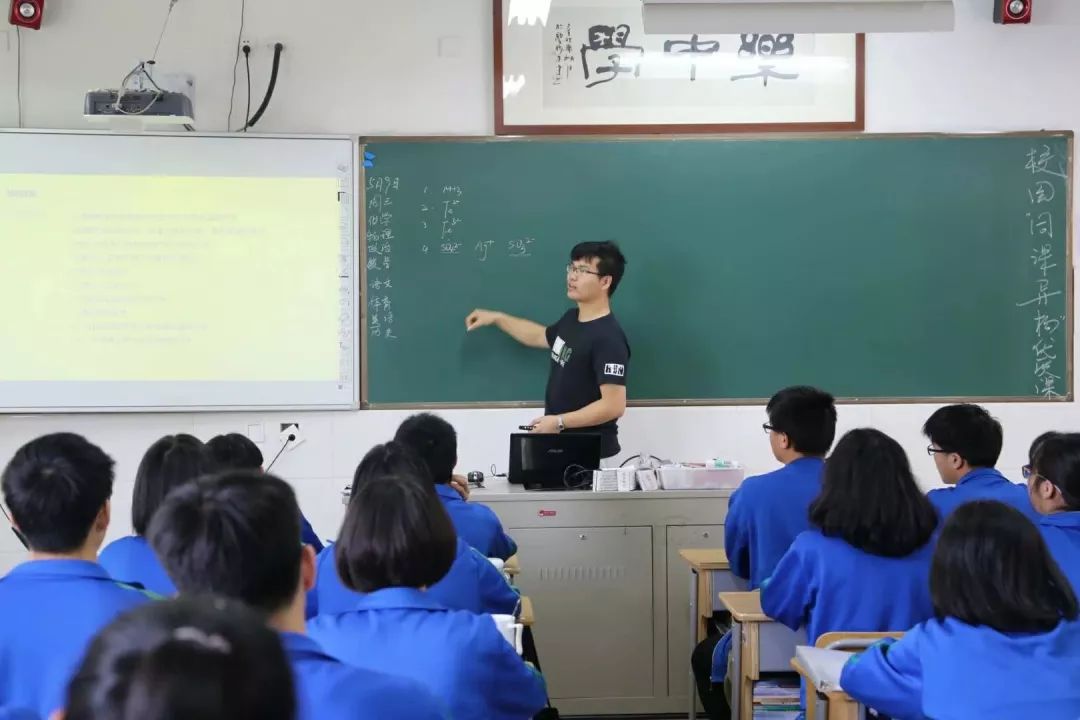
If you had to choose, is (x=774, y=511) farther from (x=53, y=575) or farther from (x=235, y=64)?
(x=235, y=64)

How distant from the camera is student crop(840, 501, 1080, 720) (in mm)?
1672

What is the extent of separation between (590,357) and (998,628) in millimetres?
2871

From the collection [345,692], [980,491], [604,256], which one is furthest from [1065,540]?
[604,256]

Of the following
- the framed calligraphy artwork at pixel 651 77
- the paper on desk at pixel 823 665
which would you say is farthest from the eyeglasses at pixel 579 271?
the paper on desk at pixel 823 665

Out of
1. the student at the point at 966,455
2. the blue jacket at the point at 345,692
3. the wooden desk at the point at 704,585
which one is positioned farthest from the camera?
the wooden desk at the point at 704,585

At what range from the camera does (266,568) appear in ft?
3.95

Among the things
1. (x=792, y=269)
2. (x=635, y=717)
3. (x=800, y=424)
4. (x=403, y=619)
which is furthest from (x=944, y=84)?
(x=403, y=619)

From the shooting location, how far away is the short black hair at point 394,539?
68.6 inches

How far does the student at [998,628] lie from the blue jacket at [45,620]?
51.4 inches

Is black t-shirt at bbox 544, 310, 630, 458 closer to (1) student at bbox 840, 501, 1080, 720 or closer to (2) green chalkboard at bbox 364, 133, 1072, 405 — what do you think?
(2) green chalkboard at bbox 364, 133, 1072, 405

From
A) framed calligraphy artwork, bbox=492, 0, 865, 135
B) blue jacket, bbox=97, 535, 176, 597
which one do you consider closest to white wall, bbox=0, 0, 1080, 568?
framed calligraphy artwork, bbox=492, 0, 865, 135

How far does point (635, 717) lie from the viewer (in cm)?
412

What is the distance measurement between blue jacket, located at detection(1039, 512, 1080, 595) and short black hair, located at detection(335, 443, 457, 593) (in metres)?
1.41

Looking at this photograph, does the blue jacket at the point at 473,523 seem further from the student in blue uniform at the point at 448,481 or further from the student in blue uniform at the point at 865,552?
the student in blue uniform at the point at 865,552
